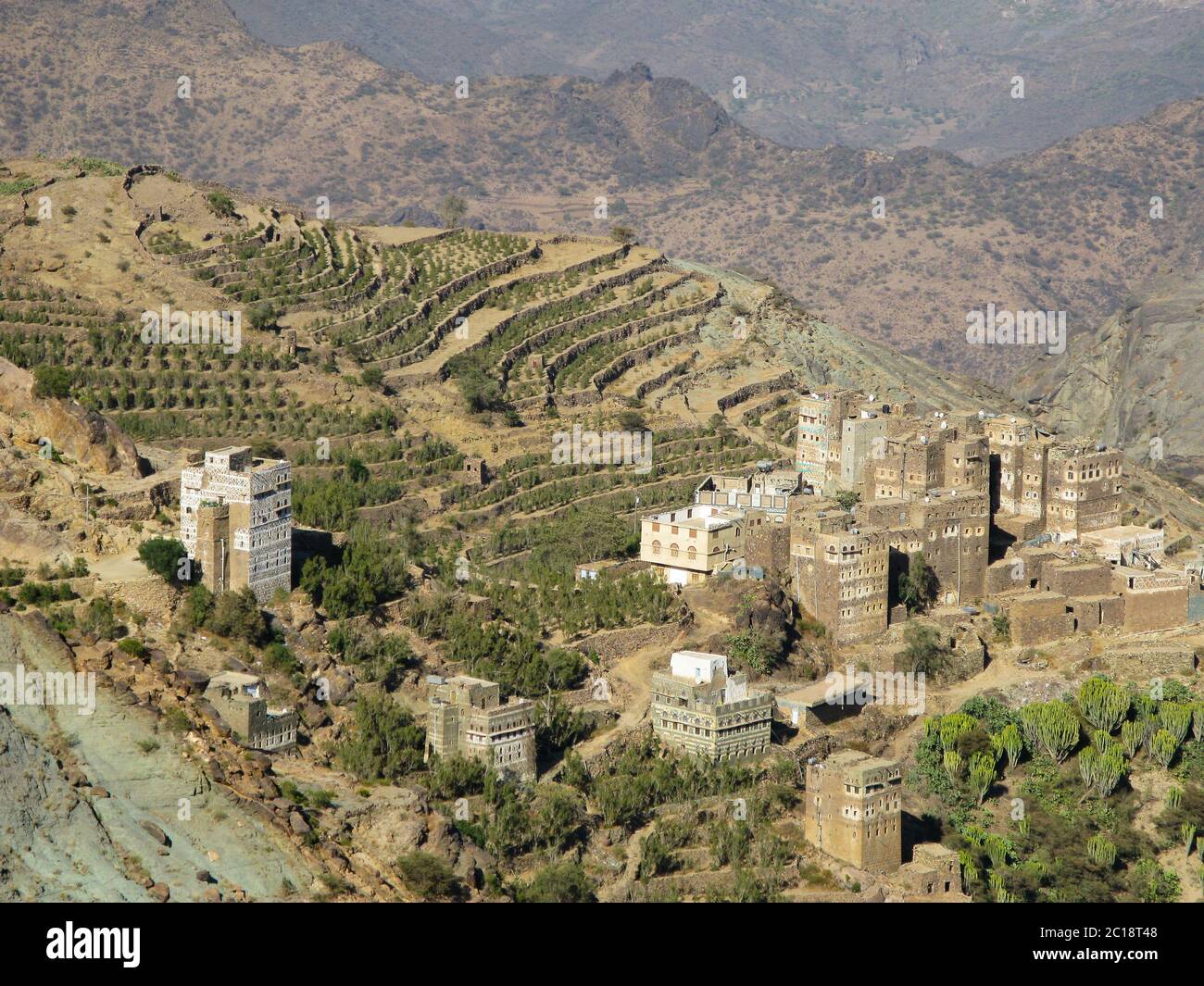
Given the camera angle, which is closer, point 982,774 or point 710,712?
point 710,712

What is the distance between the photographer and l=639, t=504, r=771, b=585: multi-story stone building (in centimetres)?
7081

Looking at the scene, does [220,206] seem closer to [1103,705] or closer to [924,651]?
[924,651]

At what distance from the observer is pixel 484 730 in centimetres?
6119

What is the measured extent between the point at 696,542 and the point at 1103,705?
1228 cm

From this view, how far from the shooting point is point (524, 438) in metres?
84.8

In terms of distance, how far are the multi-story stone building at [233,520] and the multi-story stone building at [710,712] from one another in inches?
425

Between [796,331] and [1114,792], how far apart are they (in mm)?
41490

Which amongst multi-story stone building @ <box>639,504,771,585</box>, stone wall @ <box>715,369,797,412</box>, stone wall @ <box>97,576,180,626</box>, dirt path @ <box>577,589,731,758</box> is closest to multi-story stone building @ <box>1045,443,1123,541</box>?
multi-story stone building @ <box>639,504,771,585</box>

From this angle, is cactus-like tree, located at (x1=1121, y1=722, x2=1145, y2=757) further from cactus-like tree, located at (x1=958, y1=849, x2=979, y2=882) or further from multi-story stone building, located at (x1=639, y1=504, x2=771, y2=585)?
multi-story stone building, located at (x1=639, y1=504, x2=771, y2=585)

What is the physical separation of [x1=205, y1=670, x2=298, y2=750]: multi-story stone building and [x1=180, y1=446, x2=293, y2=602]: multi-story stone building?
408 cm

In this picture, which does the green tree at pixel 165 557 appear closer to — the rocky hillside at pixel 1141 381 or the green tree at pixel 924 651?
the green tree at pixel 924 651

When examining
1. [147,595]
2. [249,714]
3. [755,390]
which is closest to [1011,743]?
[249,714]

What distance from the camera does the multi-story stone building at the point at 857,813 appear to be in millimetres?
60531
